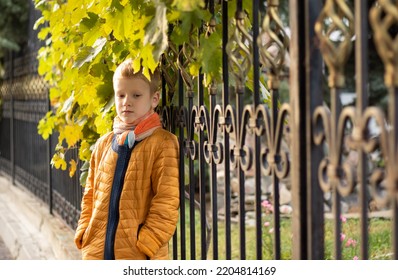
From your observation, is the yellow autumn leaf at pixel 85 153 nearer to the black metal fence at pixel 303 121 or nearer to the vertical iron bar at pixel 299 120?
the black metal fence at pixel 303 121

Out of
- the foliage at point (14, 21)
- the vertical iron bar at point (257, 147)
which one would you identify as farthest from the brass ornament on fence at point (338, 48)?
the foliage at point (14, 21)

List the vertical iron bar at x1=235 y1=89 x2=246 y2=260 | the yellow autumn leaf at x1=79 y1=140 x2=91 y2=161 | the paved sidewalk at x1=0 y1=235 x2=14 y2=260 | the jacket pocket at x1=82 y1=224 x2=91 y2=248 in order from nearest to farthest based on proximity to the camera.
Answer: the vertical iron bar at x1=235 y1=89 x2=246 y2=260 → the jacket pocket at x1=82 y1=224 x2=91 y2=248 → the yellow autumn leaf at x1=79 y1=140 x2=91 y2=161 → the paved sidewalk at x1=0 y1=235 x2=14 y2=260

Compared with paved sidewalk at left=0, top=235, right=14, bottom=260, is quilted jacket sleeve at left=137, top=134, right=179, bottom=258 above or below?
above

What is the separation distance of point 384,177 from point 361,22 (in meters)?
0.36

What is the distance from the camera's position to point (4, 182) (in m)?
11.1

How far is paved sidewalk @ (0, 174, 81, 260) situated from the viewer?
579 centimetres

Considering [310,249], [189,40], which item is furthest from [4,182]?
[310,249]

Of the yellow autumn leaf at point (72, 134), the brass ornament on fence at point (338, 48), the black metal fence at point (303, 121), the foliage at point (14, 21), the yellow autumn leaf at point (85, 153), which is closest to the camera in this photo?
the black metal fence at point (303, 121)

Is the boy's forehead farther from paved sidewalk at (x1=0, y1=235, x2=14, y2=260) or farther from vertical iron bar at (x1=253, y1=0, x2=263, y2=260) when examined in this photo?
paved sidewalk at (x1=0, y1=235, x2=14, y2=260)

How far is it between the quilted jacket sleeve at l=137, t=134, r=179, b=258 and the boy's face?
17 cm

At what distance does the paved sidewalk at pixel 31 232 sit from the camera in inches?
228

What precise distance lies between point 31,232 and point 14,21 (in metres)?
5.80

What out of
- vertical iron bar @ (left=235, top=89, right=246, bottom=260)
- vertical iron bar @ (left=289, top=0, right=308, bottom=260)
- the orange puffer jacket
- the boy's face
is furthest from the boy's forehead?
vertical iron bar @ (left=289, top=0, right=308, bottom=260)

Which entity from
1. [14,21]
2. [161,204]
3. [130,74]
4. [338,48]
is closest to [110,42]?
[130,74]
